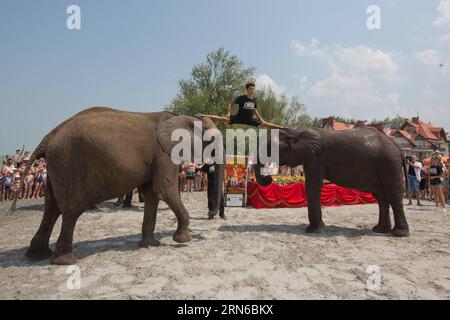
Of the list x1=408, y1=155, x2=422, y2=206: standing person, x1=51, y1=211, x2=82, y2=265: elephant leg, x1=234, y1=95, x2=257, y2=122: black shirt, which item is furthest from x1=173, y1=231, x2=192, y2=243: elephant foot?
x1=408, y1=155, x2=422, y2=206: standing person

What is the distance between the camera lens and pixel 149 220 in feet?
18.6

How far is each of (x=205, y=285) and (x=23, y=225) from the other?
6.05 m

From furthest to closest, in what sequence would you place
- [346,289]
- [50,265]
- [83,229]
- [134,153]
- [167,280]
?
1. [83,229]
2. [134,153]
3. [50,265]
4. [167,280]
5. [346,289]

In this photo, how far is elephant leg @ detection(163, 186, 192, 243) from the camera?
5.35 meters

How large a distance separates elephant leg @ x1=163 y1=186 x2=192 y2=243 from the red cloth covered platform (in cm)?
600

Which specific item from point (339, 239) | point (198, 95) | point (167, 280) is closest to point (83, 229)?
point (167, 280)

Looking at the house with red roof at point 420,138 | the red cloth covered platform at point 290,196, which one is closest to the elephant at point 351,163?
the red cloth covered platform at point 290,196

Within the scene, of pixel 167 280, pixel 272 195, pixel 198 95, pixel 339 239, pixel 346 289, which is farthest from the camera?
pixel 198 95

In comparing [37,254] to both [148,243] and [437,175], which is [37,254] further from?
[437,175]

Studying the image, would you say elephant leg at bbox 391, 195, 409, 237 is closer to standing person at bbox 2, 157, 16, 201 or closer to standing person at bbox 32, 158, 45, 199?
standing person at bbox 2, 157, 16, 201

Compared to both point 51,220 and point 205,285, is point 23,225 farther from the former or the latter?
point 205,285

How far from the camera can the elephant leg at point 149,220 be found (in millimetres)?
5570

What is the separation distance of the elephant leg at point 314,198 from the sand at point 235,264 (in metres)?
0.29
